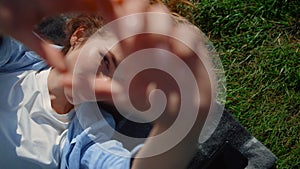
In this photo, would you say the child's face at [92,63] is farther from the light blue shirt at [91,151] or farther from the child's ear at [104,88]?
the light blue shirt at [91,151]

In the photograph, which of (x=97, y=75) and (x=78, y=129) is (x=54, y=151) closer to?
(x=78, y=129)

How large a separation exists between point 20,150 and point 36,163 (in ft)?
0.14

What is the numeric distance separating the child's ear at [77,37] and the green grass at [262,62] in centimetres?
56

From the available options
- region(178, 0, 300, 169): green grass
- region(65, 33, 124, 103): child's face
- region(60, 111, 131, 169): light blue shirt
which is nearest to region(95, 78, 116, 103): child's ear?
region(65, 33, 124, 103): child's face

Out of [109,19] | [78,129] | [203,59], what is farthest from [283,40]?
[109,19]

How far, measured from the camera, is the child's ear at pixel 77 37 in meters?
1.10

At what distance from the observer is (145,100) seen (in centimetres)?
81

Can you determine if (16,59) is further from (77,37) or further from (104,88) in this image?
(104,88)

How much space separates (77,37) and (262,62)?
0.71 meters

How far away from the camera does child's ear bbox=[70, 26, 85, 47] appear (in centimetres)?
110

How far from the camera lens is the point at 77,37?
3.72 feet

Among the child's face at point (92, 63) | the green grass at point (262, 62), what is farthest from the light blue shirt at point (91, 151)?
the green grass at point (262, 62)

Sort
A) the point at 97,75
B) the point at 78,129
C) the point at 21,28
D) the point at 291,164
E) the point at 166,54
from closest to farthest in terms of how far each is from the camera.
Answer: the point at 21,28, the point at 166,54, the point at 97,75, the point at 78,129, the point at 291,164

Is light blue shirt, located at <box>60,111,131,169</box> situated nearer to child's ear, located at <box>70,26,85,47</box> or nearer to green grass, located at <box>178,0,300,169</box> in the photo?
child's ear, located at <box>70,26,85,47</box>
